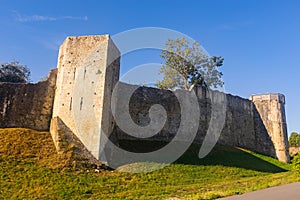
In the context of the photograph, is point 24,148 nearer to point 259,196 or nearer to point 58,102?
point 58,102

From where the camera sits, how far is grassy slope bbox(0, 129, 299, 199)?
1132 centimetres

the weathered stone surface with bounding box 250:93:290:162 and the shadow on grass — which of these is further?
the weathered stone surface with bounding box 250:93:290:162

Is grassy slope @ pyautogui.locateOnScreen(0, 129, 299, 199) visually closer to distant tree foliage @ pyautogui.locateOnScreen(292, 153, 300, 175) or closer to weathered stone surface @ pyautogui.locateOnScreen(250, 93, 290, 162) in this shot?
distant tree foliage @ pyautogui.locateOnScreen(292, 153, 300, 175)

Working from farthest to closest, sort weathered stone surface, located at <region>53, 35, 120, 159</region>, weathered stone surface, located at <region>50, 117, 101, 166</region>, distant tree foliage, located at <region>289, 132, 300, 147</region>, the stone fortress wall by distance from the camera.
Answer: distant tree foliage, located at <region>289, 132, 300, 147</region>
the stone fortress wall
weathered stone surface, located at <region>53, 35, 120, 159</region>
weathered stone surface, located at <region>50, 117, 101, 166</region>

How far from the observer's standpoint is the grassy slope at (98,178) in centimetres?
1132

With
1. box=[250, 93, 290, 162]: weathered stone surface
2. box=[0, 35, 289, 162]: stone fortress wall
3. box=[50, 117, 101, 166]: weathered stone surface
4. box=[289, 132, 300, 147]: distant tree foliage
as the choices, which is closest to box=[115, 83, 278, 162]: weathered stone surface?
box=[0, 35, 289, 162]: stone fortress wall

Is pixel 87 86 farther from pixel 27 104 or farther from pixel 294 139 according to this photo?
pixel 294 139

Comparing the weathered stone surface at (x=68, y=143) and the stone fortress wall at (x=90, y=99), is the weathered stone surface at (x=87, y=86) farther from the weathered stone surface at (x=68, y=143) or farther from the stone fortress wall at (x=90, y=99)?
the weathered stone surface at (x=68, y=143)

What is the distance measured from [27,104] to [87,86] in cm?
434

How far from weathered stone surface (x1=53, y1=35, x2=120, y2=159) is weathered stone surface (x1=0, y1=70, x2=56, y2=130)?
3.51 feet

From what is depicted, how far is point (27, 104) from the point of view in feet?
59.4

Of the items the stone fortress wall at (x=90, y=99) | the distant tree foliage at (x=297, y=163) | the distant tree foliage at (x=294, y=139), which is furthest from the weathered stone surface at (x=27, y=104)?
the distant tree foliage at (x=294, y=139)

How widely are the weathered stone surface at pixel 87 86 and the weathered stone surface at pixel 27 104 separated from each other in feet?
3.51

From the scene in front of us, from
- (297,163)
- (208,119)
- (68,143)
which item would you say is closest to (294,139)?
(208,119)
